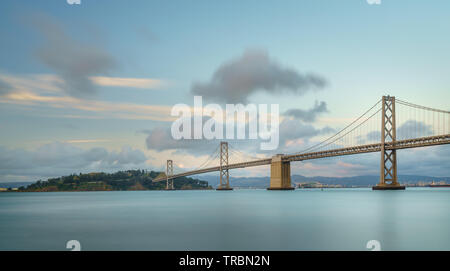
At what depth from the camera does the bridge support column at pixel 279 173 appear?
6125 cm

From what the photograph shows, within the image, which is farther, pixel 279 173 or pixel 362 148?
pixel 279 173

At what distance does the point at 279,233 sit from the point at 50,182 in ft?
413

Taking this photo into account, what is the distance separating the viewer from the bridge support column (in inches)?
2411

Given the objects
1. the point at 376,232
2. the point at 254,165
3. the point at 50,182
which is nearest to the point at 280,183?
the point at 254,165

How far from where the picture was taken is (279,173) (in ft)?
204

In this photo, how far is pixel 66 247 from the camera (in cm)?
1082

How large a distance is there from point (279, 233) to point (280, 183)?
166 ft

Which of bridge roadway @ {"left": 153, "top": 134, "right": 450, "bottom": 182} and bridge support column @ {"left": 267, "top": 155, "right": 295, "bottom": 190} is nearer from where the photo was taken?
bridge roadway @ {"left": 153, "top": 134, "right": 450, "bottom": 182}

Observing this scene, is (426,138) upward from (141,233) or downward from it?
upward

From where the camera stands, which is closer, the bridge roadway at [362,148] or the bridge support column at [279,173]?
the bridge roadway at [362,148]
